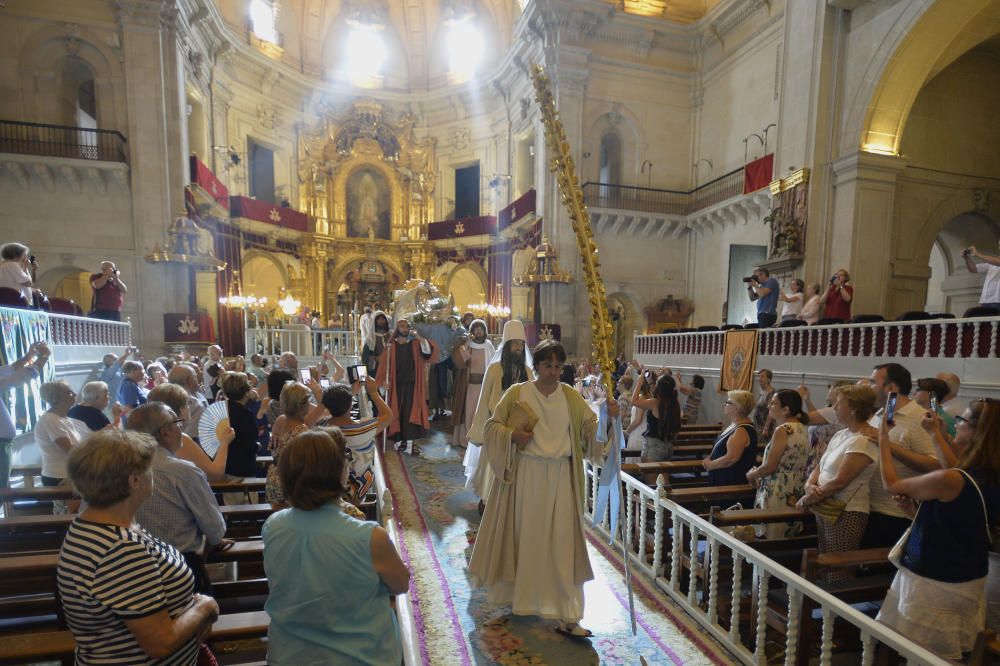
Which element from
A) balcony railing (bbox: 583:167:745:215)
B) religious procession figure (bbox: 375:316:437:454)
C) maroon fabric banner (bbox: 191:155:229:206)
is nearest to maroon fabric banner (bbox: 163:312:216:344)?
maroon fabric banner (bbox: 191:155:229:206)

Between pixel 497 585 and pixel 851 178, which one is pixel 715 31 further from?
pixel 497 585

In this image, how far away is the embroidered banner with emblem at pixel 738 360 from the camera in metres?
8.98

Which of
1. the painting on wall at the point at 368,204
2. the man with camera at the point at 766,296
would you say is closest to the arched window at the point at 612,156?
the man with camera at the point at 766,296

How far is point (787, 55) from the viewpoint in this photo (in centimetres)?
1101

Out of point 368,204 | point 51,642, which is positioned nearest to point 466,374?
point 51,642

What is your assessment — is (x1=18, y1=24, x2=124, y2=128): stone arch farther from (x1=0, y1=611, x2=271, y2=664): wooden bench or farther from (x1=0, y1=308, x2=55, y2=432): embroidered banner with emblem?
(x1=0, y1=611, x2=271, y2=664): wooden bench

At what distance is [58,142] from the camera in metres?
11.6

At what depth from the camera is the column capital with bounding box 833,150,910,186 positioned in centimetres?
976

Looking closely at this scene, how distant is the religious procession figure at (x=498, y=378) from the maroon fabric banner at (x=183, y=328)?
10.9 m

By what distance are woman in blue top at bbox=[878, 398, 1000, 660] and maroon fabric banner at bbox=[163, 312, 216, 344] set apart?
14.0 metres

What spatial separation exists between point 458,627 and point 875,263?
1120 centimetres

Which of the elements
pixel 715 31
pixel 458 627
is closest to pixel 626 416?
pixel 458 627

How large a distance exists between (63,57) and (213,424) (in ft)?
48.0

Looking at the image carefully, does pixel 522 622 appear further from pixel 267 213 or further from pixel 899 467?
pixel 267 213
